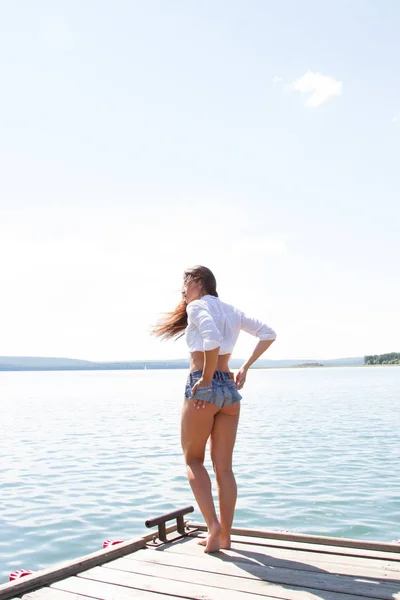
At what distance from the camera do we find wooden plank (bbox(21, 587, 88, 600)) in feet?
13.8

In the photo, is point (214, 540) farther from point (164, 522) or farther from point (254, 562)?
point (164, 522)

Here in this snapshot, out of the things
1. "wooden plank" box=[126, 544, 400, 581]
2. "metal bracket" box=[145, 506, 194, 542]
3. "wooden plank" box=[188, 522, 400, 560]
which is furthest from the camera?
"metal bracket" box=[145, 506, 194, 542]

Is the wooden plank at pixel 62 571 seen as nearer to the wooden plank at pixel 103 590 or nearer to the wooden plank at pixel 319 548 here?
the wooden plank at pixel 103 590

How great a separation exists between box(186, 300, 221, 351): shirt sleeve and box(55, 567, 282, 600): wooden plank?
167 centimetres

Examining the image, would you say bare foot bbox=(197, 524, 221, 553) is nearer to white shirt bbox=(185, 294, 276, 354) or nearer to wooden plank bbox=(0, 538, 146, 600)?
wooden plank bbox=(0, 538, 146, 600)

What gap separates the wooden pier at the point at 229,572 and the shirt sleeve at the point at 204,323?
5.43ft

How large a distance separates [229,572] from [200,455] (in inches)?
37.3

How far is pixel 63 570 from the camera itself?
15.5ft

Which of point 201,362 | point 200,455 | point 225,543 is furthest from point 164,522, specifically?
point 201,362

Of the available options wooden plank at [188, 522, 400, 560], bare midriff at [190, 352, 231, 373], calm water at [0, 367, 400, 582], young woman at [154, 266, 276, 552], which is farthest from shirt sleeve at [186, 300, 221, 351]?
calm water at [0, 367, 400, 582]

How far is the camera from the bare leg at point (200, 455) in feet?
16.8

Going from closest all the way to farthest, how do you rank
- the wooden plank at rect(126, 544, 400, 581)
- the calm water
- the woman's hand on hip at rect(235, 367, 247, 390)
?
the wooden plank at rect(126, 544, 400, 581), the woman's hand on hip at rect(235, 367, 247, 390), the calm water

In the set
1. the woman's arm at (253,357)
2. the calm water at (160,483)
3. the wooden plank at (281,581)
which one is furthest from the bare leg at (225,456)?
the calm water at (160,483)

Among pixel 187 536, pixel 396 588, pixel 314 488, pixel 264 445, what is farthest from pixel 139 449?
pixel 396 588
